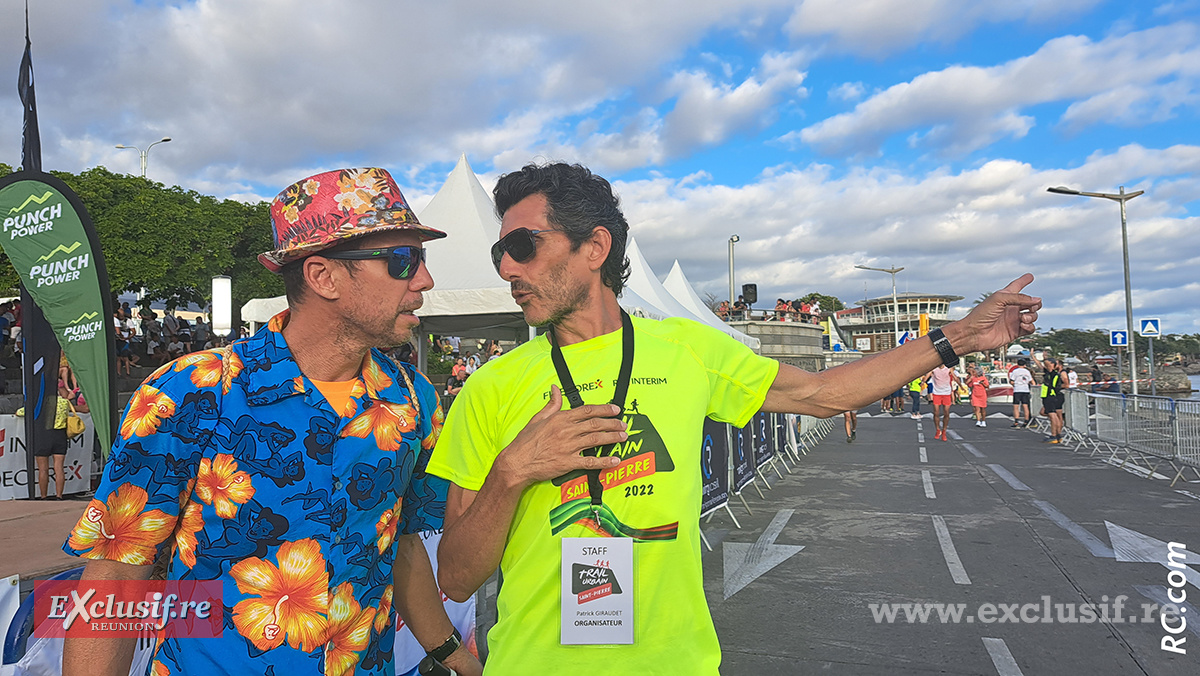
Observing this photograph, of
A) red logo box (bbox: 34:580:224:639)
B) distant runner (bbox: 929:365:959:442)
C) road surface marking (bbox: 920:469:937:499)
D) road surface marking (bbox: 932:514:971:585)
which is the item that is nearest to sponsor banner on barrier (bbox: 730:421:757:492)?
road surface marking (bbox: 932:514:971:585)

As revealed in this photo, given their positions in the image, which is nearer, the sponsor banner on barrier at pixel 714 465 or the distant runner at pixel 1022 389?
the sponsor banner on barrier at pixel 714 465

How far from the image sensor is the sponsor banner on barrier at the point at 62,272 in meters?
5.82

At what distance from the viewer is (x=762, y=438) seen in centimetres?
1067

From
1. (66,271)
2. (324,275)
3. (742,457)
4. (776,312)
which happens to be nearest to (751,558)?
(742,457)

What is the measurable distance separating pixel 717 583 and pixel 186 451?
515cm

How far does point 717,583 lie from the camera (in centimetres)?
607

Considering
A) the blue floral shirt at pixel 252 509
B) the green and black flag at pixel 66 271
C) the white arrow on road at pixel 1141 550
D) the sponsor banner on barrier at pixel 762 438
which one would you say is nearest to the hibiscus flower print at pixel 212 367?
the blue floral shirt at pixel 252 509

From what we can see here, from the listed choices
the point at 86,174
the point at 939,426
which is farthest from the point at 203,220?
the point at 939,426

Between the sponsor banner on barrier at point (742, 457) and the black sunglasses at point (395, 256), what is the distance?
6.83 meters

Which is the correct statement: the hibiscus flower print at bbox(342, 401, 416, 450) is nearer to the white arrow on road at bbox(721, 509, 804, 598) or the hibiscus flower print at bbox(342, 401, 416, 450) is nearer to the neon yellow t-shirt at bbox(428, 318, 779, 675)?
the neon yellow t-shirt at bbox(428, 318, 779, 675)

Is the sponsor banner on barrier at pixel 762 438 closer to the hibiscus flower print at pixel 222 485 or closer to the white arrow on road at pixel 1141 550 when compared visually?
the white arrow on road at pixel 1141 550

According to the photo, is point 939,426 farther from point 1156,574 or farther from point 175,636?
point 175,636

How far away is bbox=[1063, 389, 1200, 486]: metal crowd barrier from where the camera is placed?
35.0 feet

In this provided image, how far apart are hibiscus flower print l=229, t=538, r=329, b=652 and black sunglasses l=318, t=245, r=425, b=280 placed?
68cm
